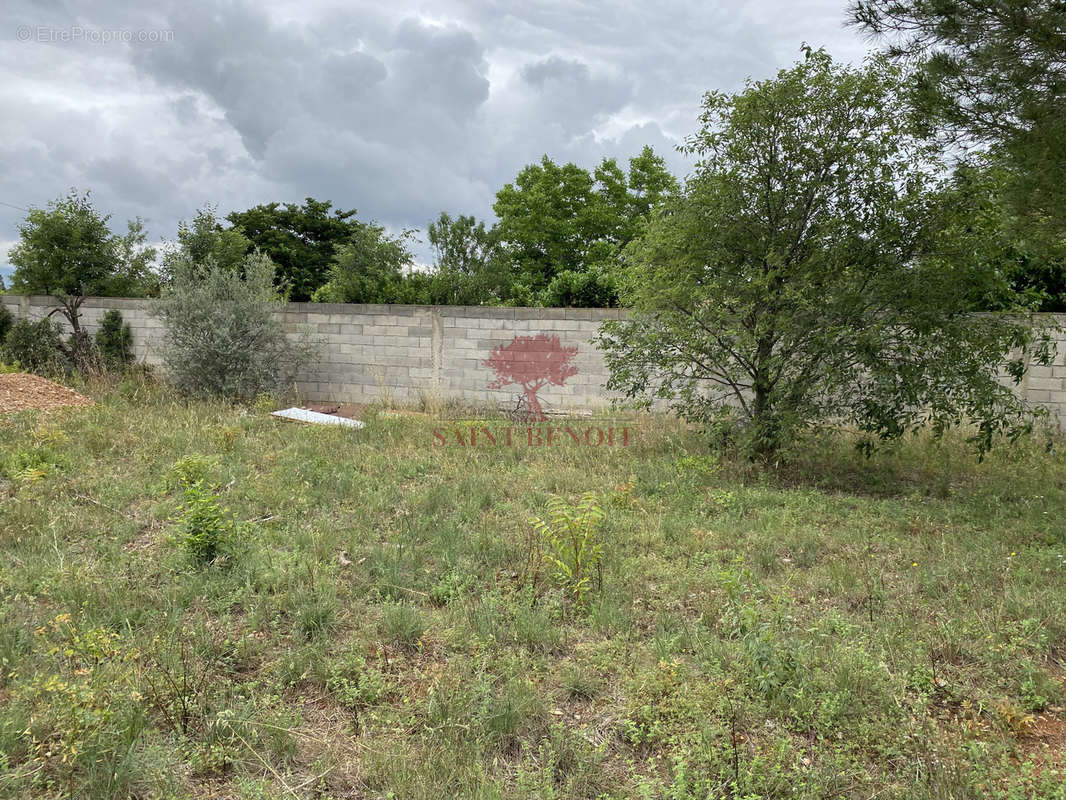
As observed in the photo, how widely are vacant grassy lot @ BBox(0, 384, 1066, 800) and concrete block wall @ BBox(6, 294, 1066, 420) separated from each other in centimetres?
462

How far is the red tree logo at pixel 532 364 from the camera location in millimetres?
9859

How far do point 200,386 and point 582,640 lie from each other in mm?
8534

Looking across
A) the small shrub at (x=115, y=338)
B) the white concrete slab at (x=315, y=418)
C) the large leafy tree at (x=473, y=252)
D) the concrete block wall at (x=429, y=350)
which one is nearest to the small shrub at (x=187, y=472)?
the white concrete slab at (x=315, y=418)

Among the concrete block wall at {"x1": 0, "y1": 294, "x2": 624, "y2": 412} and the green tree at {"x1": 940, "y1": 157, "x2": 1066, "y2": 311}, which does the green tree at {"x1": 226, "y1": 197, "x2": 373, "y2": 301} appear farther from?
the green tree at {"x1": 940, "y1": 157, "x2": 1066, "y2": 311}

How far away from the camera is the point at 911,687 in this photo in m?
2.57

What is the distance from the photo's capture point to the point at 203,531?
12.1ft

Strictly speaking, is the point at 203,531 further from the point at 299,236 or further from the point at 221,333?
the point at 299,236

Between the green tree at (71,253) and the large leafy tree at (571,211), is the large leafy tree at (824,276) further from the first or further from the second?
the large leafy tree at (571,211)

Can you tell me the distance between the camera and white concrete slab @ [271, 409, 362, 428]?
7.77 metres

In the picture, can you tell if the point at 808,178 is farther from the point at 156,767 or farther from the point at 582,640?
the point at 156,767

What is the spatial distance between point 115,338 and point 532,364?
24.9 feet

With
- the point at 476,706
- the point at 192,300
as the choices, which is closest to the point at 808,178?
the point at 476,706

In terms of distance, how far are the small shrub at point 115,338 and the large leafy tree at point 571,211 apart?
2055cm

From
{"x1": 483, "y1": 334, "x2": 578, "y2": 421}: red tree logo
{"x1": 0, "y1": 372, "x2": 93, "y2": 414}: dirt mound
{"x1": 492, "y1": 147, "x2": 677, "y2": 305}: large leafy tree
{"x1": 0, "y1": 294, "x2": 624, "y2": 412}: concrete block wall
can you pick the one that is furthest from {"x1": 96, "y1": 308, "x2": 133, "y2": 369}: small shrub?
{"x1": 492, "y1": 147, "x2": 677, "y2": 305}: large leafy tree
